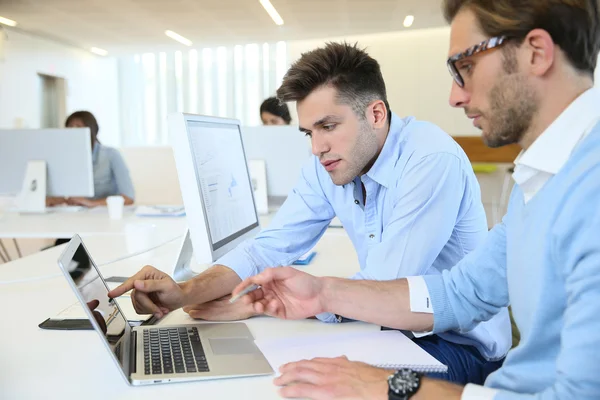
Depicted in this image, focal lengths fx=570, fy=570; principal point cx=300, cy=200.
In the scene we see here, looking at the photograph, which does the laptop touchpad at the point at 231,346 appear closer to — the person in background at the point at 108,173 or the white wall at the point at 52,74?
the person in background at the point at 108,173

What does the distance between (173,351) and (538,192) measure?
69cm

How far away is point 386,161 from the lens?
159cm

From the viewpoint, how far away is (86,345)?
113 centimetres

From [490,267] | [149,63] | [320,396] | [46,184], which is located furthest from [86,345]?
[149,63]

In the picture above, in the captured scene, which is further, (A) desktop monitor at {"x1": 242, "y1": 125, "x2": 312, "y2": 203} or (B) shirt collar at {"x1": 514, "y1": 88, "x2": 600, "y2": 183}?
(A) desktop monitor at {"x1": 242, "y1": 125, "x2": 312, "y2": 203}

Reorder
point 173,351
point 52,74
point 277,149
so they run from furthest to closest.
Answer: point 52,74, point 277,149, point 173,351

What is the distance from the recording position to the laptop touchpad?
1065 millimetres

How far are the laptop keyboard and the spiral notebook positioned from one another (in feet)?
0.41

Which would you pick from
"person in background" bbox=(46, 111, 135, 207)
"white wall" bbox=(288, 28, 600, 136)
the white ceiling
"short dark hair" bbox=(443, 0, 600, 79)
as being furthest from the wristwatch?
"white wall" bbox=(288, 28, 600, 136)

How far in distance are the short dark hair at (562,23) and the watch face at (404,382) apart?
21.2 inches

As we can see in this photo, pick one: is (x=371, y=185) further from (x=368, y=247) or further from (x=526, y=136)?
(x=526, y=136)

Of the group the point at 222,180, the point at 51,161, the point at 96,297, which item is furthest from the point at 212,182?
the point at 51,161

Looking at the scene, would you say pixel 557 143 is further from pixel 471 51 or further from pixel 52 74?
pixel 52 74

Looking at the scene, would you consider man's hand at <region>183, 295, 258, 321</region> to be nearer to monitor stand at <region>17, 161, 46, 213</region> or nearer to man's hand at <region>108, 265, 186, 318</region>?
man's hand at <region>108, 265, 186, 318</region>
